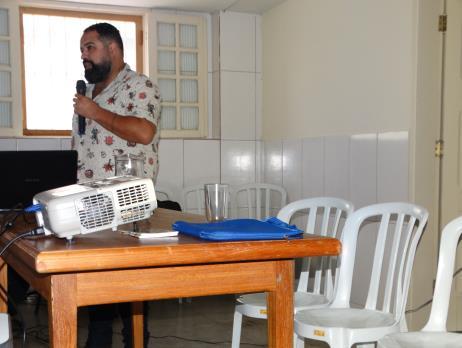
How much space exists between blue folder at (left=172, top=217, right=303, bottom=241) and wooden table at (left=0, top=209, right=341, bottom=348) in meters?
0.02

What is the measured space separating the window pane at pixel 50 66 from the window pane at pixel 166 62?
53 centimetres

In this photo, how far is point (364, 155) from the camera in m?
3.33

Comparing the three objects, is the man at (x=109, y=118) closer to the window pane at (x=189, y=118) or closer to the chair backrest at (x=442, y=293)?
the chair backrest at (x=442, y=293)

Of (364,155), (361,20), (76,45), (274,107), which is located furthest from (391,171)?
(76,45)

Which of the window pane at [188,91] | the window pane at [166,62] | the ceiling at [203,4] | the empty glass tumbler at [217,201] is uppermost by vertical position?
the ceiling at [203,4]

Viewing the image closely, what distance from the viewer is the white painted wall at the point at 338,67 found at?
3078 millimetres

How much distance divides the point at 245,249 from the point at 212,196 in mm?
268

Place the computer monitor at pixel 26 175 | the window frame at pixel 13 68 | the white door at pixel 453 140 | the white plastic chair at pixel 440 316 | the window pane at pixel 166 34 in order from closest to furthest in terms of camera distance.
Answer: the white plastic chair at pixel 440 316, the computer monitor at pixel 26 175, the white door at pixel 453 140, the window frame at pixel 13 68, the window pane at pixel 166 34

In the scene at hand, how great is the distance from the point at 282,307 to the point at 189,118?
3193 millimetres

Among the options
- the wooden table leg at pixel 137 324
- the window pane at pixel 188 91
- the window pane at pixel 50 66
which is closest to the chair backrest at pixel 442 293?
the wooden table leg at pixel 137 324

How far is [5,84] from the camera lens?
3898mm

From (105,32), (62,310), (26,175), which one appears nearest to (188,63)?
(105,32)

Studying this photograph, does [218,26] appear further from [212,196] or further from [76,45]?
[212,196]

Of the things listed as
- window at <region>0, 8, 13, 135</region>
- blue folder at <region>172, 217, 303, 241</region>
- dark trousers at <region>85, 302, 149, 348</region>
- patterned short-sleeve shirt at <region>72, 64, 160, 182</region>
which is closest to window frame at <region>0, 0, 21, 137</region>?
window at <region>0, 8, 13, 135</region>
